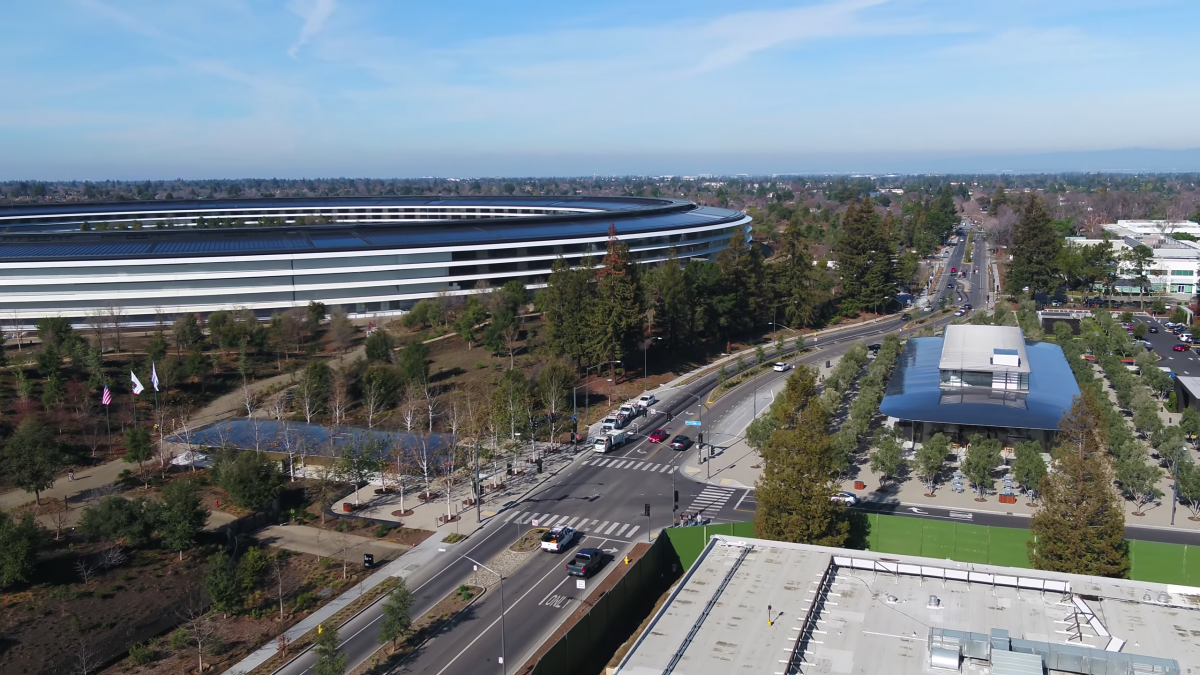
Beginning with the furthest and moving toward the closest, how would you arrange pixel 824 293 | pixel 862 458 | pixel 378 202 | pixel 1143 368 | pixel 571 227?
pixel 378 202 < pixel 571 227 < pixel 824 293 < pixel 1143 368 < pixel 862 458

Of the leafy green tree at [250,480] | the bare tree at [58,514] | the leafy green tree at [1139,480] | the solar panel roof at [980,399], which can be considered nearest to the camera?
the bare tree at [58,514]

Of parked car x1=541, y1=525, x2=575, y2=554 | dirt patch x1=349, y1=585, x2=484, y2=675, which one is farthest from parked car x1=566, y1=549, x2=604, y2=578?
dirt patch x1=349, y1=585, x2=484, y2=675

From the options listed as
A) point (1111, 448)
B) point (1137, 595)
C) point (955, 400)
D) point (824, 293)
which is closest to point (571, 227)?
point (824, 293)

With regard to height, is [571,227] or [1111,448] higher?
[571,227]

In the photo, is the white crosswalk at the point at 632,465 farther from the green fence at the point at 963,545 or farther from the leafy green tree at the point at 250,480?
the leafy green tree at the point at 250,480

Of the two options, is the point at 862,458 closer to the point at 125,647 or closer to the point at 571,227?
the point at 125,647

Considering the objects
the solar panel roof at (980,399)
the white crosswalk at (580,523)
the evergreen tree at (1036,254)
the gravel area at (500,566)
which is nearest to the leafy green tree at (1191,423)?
the solar panel roof at (980,399)
